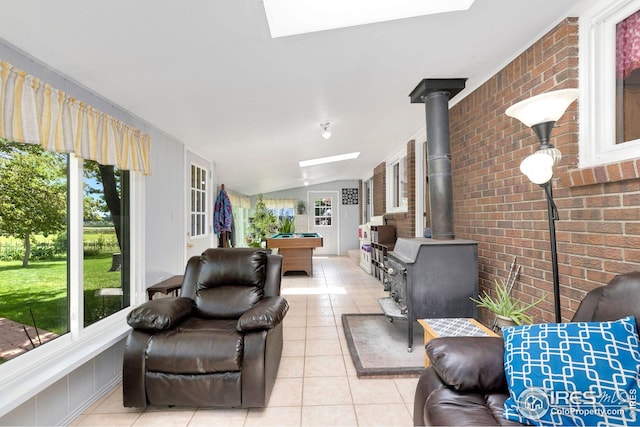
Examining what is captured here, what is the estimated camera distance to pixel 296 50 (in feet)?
6.48

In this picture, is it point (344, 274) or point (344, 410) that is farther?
point (344, 274)

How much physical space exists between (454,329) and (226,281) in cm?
170

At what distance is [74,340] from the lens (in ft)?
6.66

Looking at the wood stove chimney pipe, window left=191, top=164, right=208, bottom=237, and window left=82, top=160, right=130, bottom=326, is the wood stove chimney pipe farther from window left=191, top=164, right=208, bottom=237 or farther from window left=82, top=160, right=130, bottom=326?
window left=191, top=164, right=208, bottom=237

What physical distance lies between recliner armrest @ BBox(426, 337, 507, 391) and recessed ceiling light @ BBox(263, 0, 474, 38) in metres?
1.73

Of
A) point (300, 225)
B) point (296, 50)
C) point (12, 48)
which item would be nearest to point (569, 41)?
point (296, 50)

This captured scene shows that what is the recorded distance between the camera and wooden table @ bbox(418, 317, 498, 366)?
1.95m

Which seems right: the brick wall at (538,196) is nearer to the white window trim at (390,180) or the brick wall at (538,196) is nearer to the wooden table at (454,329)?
the wooden table at (454,329)

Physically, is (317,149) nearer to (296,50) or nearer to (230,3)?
(296,50)

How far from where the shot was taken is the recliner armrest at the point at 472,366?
49.9 inches

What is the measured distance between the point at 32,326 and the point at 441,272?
8.91 feet

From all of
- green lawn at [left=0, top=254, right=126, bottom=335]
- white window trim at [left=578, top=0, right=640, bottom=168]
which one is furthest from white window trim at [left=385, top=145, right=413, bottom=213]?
green lawn at [left=0, top=254, right=126, bottom=335]

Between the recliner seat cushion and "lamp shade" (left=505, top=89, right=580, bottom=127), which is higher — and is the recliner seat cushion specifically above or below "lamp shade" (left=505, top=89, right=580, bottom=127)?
below

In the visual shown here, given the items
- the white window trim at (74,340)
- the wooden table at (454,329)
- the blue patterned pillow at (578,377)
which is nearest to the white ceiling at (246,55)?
the white window trim at (74,340)
